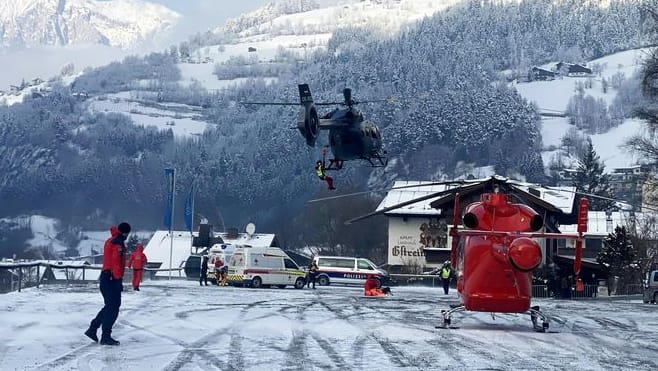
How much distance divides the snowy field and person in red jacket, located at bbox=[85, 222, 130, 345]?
0.31 meters

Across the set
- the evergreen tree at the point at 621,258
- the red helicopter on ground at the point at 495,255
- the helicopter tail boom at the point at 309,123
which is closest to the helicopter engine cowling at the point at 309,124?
the helicopter tail boom at the point at 309,123

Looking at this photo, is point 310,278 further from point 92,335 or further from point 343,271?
point 92,335

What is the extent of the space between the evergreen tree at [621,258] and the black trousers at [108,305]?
47568 millimetres

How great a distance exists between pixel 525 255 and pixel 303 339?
16.1 ft

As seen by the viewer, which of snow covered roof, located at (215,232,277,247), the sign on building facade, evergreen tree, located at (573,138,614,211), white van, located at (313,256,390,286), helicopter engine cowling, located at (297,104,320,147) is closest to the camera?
helicopter engine cowling, located at (297,104,320,147)

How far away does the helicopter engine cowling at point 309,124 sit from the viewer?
2967 cm

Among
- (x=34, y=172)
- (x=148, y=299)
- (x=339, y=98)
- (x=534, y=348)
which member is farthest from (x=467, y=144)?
(x=534, y=348)

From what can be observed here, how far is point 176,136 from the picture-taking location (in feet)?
634

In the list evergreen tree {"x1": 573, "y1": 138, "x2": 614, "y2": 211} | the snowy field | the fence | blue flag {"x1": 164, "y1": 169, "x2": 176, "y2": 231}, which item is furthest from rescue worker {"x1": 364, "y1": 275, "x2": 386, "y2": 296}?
evergreen tree {"x1": 573, "y1": 138, "x2": 614, "y2": 211}

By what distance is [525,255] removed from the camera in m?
19.6

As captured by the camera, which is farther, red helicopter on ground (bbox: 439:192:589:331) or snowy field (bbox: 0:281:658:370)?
red helicopter on ground (bbox: 439:192:589:331)

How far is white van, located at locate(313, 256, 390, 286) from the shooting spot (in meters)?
54.6

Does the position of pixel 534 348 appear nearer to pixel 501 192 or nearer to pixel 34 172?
pixel 501 192

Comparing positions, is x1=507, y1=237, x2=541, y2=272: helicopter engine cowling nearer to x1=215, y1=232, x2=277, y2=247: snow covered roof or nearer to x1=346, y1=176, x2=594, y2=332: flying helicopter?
x1=346, y1=176, x2=594, y2=332: flying helicopter
